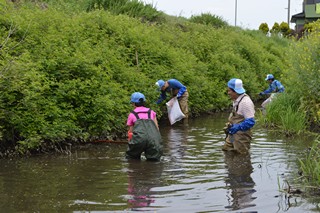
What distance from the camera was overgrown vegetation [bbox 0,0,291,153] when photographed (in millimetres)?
10531

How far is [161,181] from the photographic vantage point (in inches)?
332

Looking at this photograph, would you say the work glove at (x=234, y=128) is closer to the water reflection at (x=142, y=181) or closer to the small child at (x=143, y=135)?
the small child at (x=143, y=135)

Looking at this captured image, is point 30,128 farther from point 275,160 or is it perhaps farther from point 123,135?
point 275,160

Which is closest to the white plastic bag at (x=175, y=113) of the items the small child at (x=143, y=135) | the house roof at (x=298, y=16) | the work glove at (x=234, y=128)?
the work glove at (x=234, y=128)

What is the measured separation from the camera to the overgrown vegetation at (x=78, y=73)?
415 inches

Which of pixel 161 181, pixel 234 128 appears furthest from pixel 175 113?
pixel 161 181

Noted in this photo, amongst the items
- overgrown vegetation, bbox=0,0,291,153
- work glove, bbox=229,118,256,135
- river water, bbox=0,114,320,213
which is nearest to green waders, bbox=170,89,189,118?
overgrown vegetation, bbox=0,0,291,153

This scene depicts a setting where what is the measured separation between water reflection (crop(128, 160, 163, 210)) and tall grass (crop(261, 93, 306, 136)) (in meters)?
5.08

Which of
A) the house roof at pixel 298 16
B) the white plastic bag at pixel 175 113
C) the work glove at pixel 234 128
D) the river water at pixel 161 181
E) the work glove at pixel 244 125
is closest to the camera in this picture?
the river water at pixel 161 181

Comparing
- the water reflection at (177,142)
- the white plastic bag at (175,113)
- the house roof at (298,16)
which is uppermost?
the house roof at (298,16)

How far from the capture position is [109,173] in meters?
9.09

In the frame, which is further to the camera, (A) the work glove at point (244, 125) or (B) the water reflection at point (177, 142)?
(B) the water reflection at point (177, 142)

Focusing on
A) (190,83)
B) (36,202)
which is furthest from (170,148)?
(190,83)

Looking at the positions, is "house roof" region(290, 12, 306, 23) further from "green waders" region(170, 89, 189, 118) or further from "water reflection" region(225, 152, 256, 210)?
"water reflection" region(225, 152, 256, 210)
